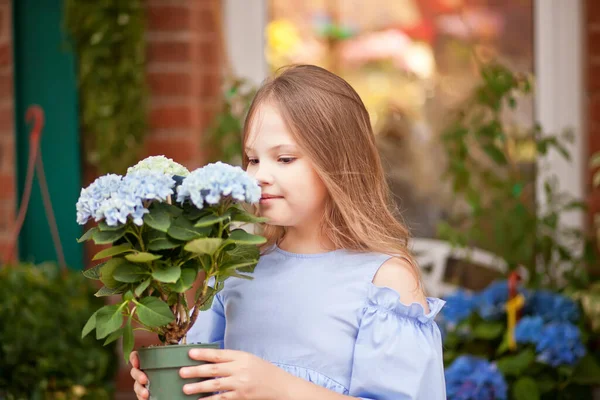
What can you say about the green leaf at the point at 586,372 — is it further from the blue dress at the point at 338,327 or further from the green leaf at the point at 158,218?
the green leaf at the point at 158,218

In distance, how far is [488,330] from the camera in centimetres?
319

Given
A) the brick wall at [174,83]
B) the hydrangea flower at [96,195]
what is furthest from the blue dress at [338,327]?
the brick wall at [174,83]

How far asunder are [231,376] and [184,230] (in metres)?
0.27

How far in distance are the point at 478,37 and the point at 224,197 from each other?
8.59 feet

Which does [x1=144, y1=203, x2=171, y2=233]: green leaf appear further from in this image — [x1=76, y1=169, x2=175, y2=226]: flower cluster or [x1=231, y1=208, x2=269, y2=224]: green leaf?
[x1=231, y1=208, x2=269, y2=224]: green leaf

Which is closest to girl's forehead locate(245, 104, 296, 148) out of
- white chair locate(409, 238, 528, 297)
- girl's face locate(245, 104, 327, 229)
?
girl's face locate(245, 104, 327, 229)

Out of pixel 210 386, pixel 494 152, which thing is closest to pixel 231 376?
pixel 210 386

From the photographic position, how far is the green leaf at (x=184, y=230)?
5.28ft

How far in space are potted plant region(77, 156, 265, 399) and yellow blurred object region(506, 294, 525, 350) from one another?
1.70m

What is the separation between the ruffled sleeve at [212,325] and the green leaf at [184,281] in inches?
15.8

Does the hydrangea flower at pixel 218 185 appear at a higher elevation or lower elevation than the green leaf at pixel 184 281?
higher

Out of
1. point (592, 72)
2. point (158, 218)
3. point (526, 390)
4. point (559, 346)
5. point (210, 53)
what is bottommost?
point (526, 390)

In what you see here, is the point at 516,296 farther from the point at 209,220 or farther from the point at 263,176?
the point at 209,220

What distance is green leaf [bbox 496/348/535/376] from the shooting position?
304 centimetres
